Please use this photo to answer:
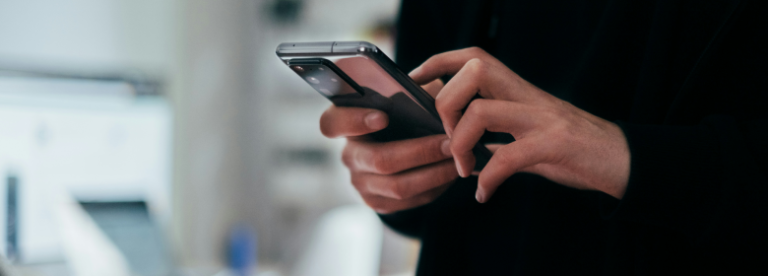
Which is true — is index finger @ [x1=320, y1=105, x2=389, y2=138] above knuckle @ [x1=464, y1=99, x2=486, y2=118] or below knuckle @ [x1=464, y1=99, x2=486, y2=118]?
below

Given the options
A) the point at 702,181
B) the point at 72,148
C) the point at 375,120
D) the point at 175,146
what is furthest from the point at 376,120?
the point at 175,146

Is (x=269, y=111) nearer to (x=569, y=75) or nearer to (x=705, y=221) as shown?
(x=569, y=75)

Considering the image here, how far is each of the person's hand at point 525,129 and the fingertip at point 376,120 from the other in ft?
0.21

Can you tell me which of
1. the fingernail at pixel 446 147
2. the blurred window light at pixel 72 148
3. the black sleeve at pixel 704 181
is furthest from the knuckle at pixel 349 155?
the blurred window light at pixel 72 148

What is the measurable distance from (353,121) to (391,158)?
0.05 meters

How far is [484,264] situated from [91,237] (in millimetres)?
795

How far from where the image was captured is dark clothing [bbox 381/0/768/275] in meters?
0.26

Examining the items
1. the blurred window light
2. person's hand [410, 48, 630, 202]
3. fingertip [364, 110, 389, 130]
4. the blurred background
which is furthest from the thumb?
the blurred window light

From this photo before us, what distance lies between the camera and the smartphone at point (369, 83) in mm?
266

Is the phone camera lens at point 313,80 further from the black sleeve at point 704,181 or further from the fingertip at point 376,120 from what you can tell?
the black sleeve at point 704,181

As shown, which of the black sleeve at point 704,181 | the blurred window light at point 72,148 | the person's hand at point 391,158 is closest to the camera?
the black sleeve at point 704,181

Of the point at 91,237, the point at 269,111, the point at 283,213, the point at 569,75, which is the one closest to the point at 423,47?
the point at 569,75

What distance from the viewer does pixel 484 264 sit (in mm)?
444

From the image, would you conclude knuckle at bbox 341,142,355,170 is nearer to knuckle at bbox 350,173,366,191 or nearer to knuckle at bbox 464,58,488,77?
knuckle at bbox 350,173,366,191
